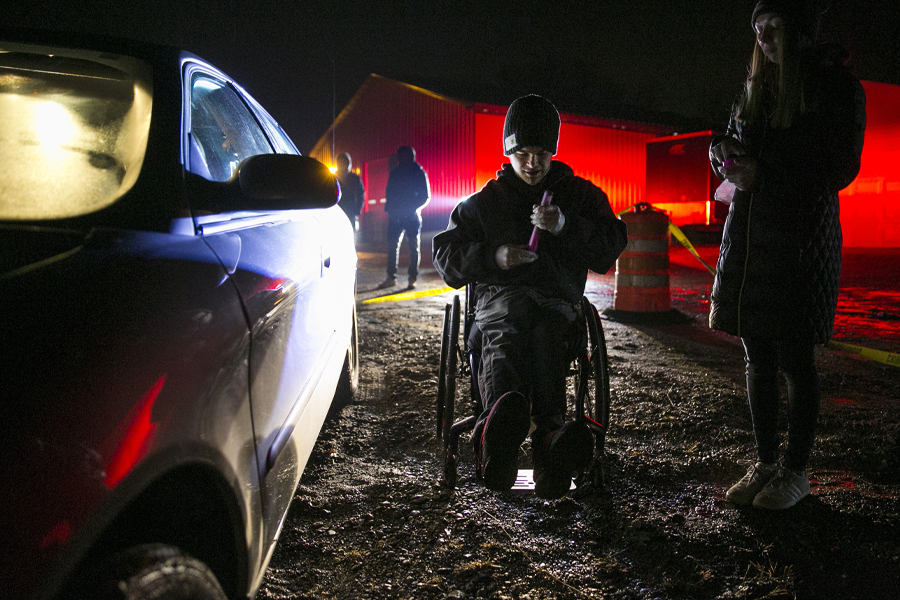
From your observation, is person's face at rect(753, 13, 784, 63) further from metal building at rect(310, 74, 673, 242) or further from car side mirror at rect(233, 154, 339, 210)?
metal building at rect(310, 74, 673, 242)

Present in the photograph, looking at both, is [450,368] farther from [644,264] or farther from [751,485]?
[644,264]

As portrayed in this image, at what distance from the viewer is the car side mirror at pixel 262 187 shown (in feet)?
5.32

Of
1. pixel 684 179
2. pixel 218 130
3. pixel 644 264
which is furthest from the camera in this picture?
pixel 684 179

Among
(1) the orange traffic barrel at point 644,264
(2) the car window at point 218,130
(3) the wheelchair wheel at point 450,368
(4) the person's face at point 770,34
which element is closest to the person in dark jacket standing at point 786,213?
(4) the person's face at point 770,34

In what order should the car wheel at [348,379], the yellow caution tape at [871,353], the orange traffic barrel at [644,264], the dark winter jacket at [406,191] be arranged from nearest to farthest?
the car wheel at [348,379], the yellow caution tape at [871,353], the orange traffic barrel at [644,264], the dark winter jacket at [406,191]

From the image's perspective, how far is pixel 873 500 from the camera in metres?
2.45

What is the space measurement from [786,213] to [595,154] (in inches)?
751

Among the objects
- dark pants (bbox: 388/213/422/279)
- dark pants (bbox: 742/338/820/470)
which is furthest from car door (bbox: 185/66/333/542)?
dark pants (bbox: 388/213/422/279)

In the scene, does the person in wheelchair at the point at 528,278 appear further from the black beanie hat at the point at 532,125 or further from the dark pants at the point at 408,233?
the dark pants at the point at 408,233

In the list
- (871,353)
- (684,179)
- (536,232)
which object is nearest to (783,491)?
(536,232)

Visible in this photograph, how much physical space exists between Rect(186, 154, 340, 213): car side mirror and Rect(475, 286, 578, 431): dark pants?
0.92 m

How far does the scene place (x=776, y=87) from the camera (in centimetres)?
221

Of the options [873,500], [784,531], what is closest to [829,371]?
[873,500]

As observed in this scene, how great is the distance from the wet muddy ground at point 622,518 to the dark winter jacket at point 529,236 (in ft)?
3.12
